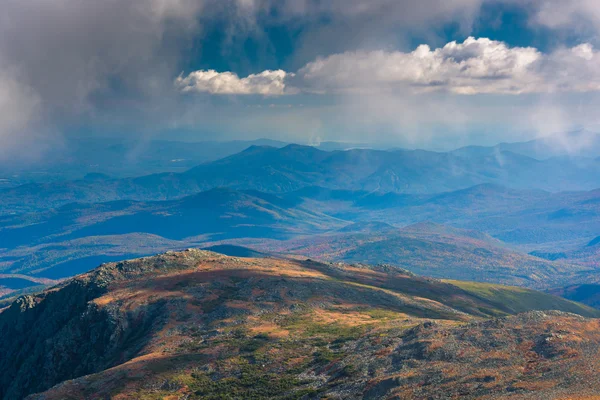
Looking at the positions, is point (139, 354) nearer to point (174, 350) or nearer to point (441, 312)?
point (174, 350)

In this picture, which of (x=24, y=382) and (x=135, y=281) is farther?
(x=135, y=281)

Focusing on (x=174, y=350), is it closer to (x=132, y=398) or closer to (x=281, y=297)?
(x=132, y=398)

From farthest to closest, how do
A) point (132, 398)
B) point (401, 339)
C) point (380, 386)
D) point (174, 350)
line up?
point (174, 350) → point (401, 339) → point (132, 398) → point (380, 386)

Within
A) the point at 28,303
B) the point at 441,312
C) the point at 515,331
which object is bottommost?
the point at 441,312

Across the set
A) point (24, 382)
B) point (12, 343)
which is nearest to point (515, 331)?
point (24, 382)

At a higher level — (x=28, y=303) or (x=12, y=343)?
(x=28, y=303)

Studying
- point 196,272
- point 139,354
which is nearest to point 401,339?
point 139,354

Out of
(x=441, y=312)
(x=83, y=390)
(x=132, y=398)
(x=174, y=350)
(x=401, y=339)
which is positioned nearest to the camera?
(x=132, y=398)
